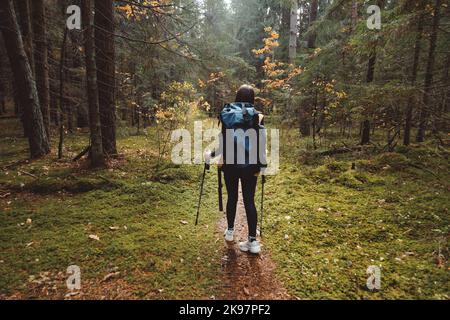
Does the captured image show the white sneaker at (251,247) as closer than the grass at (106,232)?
No

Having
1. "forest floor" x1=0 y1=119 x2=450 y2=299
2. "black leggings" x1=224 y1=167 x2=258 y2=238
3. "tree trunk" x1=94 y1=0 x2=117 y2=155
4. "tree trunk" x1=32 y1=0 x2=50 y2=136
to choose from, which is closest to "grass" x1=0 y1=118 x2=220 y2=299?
"forest floor" x1=0 y1=119 x2=450 y2=299

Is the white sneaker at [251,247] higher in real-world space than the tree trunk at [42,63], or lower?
lower

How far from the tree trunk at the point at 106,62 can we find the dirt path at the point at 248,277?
5.81 metres

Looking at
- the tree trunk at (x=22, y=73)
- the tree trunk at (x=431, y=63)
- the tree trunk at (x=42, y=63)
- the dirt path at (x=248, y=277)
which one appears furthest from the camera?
the tree trunk at (x=42, y=63)

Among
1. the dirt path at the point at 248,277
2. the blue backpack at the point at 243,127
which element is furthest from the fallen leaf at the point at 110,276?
the blue backpack at the point at 243,127

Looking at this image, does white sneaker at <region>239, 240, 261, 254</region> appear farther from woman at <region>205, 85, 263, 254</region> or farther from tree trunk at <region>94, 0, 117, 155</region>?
tree trunk at <region>94, 0, 117, 155</region>

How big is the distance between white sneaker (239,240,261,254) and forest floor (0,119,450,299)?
0.46 feet

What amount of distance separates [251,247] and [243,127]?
6.51ft

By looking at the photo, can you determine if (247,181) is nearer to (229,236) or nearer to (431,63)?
(229,236)

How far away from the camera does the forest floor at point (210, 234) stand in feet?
11.8

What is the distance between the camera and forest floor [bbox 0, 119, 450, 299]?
11.8 feet

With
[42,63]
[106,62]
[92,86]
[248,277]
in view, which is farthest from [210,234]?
[42,63]

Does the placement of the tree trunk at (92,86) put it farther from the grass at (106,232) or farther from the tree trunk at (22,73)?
the tree trunk at (22,73)

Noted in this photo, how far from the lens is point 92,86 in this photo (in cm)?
686
